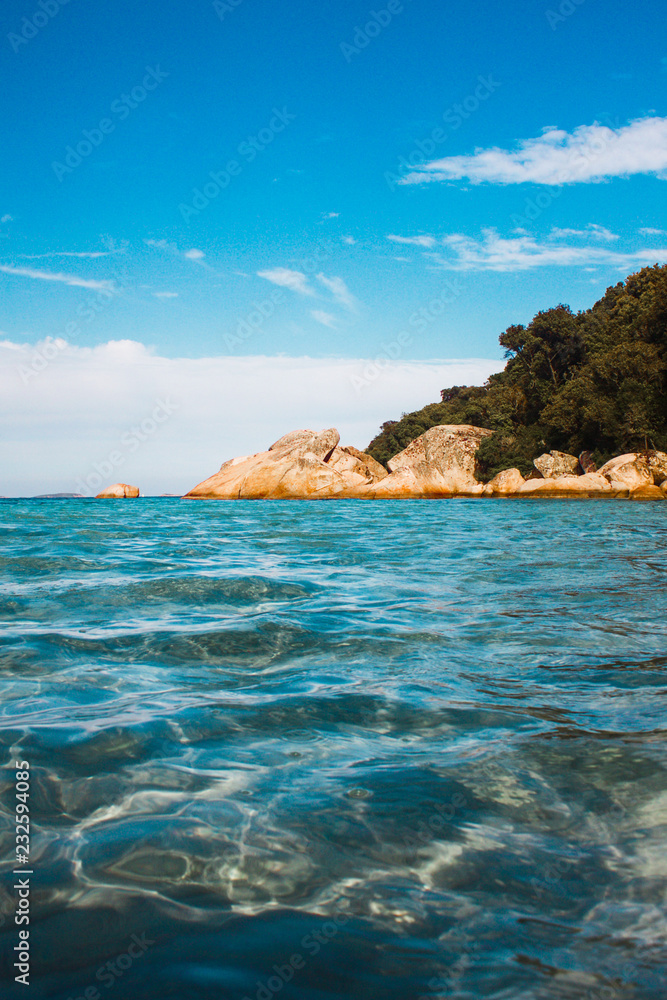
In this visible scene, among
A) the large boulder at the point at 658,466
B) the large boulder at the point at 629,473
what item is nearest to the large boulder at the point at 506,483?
the large boulder at the point at 629,473

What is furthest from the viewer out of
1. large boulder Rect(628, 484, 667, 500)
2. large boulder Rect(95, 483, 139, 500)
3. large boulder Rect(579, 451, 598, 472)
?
large boulder Rect(95, 483, 139, 500)

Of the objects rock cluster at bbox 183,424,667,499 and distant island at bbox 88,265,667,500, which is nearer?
distant island at bbox 88,265,667,500

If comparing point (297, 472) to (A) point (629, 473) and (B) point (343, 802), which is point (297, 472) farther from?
(B) point (343, 802)

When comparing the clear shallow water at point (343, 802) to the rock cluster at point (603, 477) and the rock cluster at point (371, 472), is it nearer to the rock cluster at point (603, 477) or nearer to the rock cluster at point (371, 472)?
the rock cluster at point (603, 477)

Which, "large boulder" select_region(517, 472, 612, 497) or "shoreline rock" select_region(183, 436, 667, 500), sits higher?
"shoreline rock" select_region(183, 436, 667, 500)

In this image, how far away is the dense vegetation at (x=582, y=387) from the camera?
37.6m

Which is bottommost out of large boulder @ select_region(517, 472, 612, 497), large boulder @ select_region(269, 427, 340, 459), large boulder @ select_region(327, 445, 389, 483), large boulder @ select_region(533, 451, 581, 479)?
large boulder @ select_region(517, 472, 612, 497)

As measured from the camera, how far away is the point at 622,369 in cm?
3875

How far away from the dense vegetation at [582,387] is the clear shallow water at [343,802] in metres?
36.2

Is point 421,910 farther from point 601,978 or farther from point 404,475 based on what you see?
point 404,475


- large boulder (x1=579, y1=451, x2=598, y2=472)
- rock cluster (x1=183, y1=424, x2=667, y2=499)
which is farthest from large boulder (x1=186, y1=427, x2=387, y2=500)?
large boulder (x1=579, y1=451, x2=598, y2=472)

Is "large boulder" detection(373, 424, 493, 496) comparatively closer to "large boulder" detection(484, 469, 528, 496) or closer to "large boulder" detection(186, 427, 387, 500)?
"large boulder" detection(484, 469, 528, 496)

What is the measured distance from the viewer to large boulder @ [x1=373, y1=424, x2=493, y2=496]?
156 ft

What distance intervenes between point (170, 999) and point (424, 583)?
19.5 ft
